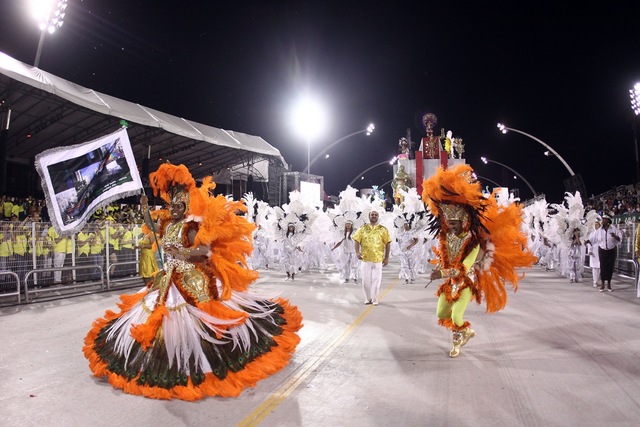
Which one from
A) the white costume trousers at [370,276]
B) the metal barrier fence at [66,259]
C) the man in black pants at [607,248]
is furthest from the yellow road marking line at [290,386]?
the man in black pants at [607,248]

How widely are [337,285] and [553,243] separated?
836 centimetres

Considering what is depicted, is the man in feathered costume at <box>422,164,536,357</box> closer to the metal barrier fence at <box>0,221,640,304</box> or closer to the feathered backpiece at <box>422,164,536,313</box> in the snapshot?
the feathered backpiece at <box>422,164,536,313</box>

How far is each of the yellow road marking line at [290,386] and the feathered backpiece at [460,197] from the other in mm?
2098

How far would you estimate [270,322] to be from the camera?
5.34 metres

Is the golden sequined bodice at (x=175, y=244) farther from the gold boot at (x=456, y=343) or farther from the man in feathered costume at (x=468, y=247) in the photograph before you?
the gold boot at (x=456, y=343)

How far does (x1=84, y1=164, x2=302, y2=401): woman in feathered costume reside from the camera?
426cm

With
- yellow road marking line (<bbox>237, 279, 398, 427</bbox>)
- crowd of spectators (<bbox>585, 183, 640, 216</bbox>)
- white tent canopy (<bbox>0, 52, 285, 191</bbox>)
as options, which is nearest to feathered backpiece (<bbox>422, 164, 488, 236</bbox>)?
yellow road marking line (<bbox>237, 279, 398, 427</bbox>)

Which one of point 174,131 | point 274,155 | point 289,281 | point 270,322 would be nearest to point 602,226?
point 289,281

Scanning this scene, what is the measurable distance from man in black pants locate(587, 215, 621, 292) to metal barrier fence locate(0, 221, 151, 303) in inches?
424

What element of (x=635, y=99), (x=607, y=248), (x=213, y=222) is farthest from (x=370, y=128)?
(x=213, y=222)

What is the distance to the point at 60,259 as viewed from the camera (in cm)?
1110

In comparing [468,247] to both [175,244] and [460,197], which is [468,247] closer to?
[460,197]

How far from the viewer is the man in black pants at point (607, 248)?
1129 cm

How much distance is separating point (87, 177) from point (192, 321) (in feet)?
5.74
